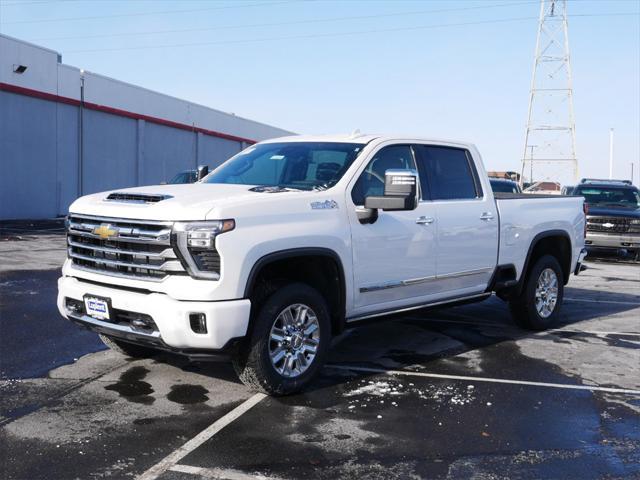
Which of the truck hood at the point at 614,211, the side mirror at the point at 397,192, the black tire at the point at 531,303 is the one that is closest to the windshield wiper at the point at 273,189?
the side mirror at the point at 397,192

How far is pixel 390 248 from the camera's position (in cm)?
620

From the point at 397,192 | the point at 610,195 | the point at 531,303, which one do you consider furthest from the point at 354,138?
the point at 610,195

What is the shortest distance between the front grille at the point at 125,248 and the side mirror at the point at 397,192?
1713 mm

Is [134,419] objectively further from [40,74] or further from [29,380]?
[40,74]

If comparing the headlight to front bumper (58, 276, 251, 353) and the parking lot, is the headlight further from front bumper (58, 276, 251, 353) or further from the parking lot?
the parking lot

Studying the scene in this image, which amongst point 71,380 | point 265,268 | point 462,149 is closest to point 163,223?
point 265,268

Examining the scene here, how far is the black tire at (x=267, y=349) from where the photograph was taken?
5.27 m

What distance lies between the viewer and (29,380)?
19.1ft

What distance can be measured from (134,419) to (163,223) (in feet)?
4.50

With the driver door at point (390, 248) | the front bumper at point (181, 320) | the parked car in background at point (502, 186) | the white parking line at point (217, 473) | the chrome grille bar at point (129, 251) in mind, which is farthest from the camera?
the parked car in background at point (502, 186)

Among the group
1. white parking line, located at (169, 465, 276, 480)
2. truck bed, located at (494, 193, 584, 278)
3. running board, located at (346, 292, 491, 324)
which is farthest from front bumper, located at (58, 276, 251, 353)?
truck bed, located at (494, 193, 584, 278)

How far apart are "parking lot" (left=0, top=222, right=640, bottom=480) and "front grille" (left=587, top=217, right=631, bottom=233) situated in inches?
359

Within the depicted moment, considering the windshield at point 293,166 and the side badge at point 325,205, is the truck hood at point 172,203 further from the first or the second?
the windshield at point 293,166

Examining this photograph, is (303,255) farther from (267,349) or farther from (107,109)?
(107,109)
